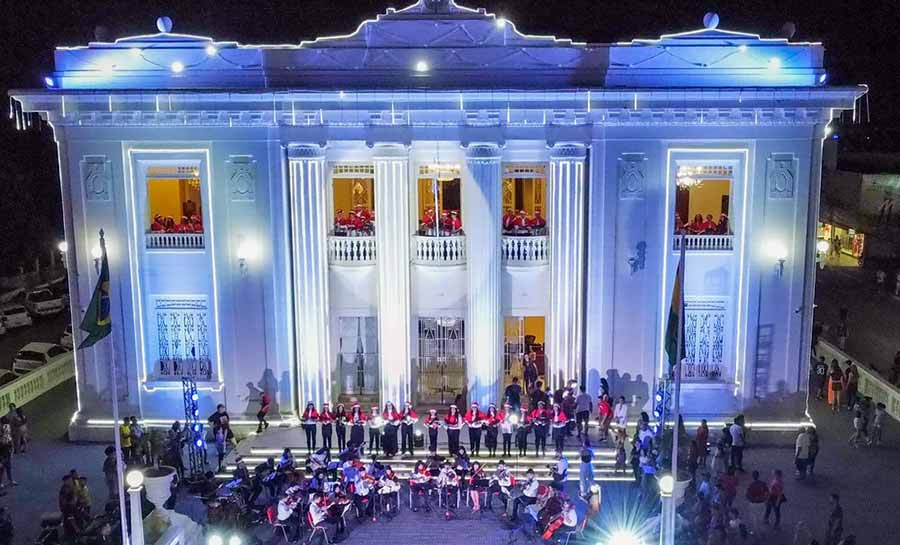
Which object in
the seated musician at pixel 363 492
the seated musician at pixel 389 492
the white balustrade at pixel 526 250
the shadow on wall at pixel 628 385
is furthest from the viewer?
the white balustrade at pixel 526 250

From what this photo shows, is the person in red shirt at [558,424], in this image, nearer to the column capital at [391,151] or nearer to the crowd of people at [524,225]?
the crowd of people at [524,225]

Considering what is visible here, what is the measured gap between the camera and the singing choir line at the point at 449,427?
21281mm

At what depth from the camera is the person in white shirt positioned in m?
21.2

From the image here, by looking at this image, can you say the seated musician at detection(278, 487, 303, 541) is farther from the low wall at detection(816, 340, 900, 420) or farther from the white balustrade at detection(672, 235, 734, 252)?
the low wall at detection(816, 340, 900, 420)

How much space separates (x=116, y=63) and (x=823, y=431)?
21698mm

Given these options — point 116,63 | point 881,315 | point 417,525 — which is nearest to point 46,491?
point 417,525

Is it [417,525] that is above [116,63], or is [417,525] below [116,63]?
below

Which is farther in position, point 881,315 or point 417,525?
point 881,315

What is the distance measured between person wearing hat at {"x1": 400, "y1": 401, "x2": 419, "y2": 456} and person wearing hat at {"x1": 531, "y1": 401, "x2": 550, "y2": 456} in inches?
118

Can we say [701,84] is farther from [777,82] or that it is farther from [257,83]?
[257,83]

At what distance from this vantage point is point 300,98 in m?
22.3

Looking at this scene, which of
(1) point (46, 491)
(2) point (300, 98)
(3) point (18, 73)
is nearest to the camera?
(1) point (46, 491)

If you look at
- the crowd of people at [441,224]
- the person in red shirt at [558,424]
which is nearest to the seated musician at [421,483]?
the person in red shirt at [558,424]

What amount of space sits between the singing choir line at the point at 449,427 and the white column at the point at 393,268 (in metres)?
1.73
